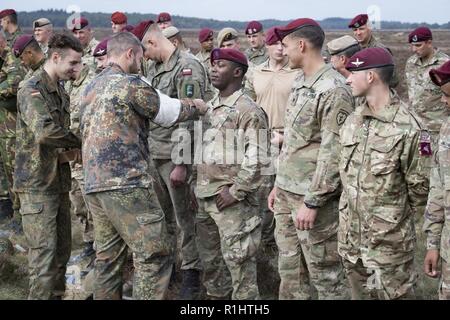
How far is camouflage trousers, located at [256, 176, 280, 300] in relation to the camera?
620cm

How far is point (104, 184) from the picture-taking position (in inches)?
179

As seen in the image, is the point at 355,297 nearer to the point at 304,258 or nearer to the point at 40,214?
the point at 304,258

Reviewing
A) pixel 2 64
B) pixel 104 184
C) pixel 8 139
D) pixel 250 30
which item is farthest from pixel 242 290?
pixel 250 30

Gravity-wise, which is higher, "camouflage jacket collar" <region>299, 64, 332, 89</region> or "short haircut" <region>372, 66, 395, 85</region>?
"short haircut" <region>372, 66, 395, 85</region>

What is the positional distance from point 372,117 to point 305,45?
0.96 metres

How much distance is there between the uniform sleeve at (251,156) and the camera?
5.19 m

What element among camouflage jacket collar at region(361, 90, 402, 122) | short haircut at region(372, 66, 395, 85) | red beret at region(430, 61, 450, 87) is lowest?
camouflage jacket collar at region(361, 90, 402, 122)

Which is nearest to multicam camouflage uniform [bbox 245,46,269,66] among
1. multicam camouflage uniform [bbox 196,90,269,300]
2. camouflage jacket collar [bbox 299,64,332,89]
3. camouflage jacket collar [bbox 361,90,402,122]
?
multicam camouflage uniform [bbox 196,90,269,300]

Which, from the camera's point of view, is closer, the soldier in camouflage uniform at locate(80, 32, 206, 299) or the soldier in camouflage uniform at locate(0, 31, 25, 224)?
the soldier in camouflage uniform at locate(80, 32, 206, 299)

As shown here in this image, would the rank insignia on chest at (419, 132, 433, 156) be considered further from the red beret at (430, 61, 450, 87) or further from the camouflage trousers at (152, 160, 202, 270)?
the camouflage trousers at (152, 160, 202, 270)

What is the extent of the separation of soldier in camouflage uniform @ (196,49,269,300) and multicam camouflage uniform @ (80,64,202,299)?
2.25 feet

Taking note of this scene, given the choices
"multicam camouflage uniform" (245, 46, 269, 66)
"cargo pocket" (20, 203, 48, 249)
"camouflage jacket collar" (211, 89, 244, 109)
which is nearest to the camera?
"camouflage jacket collar" (211, 89, 244, 109)

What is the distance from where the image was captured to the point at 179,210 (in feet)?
21.4

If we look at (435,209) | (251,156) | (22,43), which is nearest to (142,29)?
(22,43)
